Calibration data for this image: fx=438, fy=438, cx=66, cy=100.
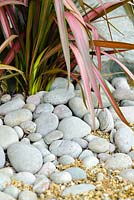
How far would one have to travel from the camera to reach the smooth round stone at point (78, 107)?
5.81ft

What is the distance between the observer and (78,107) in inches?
70.1

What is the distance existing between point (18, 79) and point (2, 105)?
149mm

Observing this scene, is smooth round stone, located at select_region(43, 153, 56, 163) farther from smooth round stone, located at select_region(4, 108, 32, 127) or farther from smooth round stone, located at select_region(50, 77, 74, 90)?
smooth round stone, located at select_region(50, 77, 74, 90)

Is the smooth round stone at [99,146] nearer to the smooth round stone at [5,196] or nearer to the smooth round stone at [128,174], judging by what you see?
the smooth round stone at [128,174]

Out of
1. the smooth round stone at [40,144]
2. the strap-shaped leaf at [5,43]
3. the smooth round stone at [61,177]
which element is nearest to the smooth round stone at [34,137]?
the smooth round stone at [40,144]

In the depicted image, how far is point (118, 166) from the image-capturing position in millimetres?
1523

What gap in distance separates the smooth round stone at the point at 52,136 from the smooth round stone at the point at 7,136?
112 mm

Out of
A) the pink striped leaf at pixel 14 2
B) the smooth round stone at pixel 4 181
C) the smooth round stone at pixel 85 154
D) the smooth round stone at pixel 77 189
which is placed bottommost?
the smooth round stone at pixel 77 189

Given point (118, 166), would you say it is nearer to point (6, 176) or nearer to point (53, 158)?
point (53, 158)

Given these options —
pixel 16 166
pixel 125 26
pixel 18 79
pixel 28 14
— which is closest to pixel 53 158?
pixel 16 166

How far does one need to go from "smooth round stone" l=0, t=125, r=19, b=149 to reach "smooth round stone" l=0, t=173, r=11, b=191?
6.8 inches

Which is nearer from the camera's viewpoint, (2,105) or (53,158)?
(53,158)

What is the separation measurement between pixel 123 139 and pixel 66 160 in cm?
26

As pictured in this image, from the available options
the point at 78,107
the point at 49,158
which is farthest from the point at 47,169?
the point at 78,107
